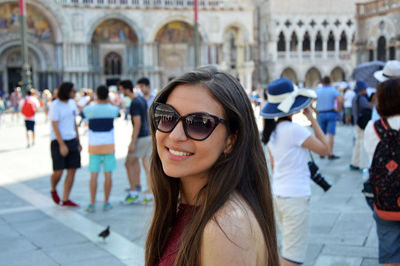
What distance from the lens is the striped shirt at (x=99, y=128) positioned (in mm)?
7008

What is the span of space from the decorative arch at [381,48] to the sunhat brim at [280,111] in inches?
789

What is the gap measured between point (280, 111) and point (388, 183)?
112 cm

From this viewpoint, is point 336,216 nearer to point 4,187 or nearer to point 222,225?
point 222,225

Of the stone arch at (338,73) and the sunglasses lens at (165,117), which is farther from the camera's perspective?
the stone arch at (338,73)

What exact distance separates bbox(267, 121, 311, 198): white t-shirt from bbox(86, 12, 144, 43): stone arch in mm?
35218

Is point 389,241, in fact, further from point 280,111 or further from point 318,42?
point 318,42

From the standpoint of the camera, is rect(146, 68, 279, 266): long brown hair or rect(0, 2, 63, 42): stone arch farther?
rect(0, 2, 63, 42): stone arch

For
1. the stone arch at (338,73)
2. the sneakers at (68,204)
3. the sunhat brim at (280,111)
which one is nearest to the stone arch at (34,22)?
the stone arch at (338,73)

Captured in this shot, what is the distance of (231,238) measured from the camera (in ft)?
4.83

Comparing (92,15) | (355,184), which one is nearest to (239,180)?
(355,184)

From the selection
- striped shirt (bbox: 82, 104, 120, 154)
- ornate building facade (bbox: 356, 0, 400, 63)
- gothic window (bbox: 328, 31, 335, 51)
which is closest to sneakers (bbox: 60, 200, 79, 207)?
striped shirt (bbox: 82, 104, 120, 154)

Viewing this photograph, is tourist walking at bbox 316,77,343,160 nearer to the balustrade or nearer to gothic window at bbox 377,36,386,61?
gothic window at bbox 377,36,386,61

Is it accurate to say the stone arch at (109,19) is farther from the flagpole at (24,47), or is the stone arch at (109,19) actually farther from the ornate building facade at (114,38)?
the flagpole at (24,47)

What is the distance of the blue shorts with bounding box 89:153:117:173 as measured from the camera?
7008mm
